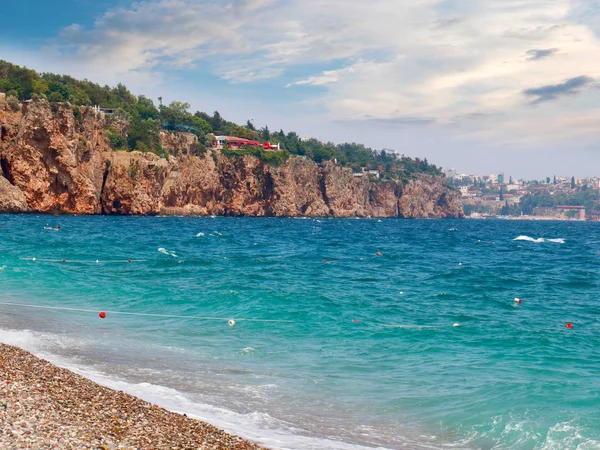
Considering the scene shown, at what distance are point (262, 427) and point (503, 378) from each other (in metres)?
6.15

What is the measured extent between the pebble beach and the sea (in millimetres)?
895

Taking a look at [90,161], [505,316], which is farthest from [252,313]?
[90,161]

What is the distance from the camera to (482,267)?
A: 35312 mm

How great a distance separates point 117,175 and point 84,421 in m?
96.5

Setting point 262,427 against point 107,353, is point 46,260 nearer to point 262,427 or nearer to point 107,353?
point 107,353

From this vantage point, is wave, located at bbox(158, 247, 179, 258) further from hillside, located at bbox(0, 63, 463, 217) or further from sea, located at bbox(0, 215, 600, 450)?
hillside, located at bbox(0, 63, 463, 217)

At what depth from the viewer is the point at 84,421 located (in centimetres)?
779

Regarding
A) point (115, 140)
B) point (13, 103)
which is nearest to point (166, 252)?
point (13, 103)

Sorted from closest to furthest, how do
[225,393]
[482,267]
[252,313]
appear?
1. [225,393]
2. [252,313]
3. [482,267]

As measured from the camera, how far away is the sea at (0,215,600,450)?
396 inches

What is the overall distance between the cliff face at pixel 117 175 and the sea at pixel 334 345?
59.4 metres

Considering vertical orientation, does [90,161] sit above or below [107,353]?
above

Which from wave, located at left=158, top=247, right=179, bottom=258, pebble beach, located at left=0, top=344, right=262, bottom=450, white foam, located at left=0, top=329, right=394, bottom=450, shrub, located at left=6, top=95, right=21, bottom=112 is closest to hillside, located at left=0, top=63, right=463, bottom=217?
shrub, located at left=6, top=95, right=21, bottom=112

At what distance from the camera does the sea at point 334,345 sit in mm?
10047
